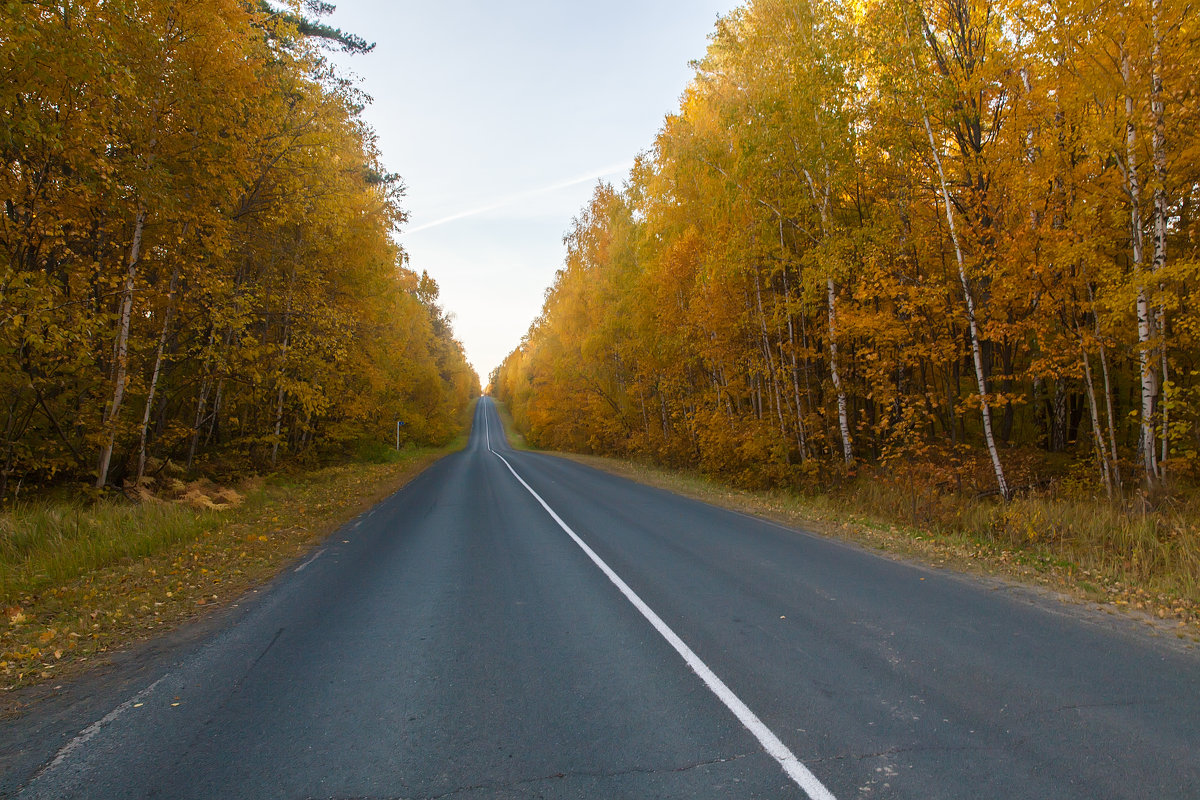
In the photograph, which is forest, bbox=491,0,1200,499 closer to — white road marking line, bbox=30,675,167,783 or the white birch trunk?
the white birch trunk

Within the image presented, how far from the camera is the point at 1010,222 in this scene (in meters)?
11.4

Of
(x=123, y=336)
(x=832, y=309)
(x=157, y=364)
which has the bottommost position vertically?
(x=157, y=364)

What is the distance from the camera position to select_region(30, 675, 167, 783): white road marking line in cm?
303

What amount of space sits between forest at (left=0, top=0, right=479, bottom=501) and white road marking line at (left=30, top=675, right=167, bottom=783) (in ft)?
17.5

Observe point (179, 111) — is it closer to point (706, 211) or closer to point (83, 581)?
point (83, 581)

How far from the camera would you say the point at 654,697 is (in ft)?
12.2

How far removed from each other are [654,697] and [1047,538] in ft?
25.6

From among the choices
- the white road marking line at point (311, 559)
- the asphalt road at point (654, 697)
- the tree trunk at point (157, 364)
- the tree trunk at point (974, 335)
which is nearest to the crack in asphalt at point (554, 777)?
the asphalt road at point (654, 697)

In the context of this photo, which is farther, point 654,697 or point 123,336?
point 123,336

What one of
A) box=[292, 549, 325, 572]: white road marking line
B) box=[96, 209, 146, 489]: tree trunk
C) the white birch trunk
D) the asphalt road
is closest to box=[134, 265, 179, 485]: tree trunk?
box=[96, 209, 146, 489]: tree trunk

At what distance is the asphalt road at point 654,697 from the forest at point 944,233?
640cm

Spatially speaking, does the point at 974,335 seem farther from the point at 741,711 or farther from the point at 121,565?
the point at 121,565

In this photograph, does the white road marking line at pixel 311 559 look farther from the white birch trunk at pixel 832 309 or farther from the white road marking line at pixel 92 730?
the white birch trunk at pixel 832 309

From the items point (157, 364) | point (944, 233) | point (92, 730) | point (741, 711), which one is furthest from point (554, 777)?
point (944, 233)
